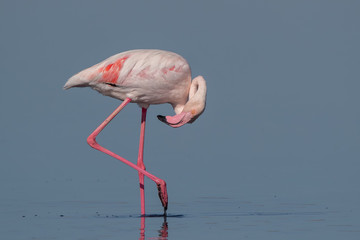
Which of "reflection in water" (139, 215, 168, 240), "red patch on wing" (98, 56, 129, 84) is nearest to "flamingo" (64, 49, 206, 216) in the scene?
"red patch on wing" (98, 56, 129, 84)

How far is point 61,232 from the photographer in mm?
9703

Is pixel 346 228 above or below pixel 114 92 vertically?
below

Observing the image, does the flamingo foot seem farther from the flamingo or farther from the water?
the water

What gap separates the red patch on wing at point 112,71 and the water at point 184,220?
1769 millimetres

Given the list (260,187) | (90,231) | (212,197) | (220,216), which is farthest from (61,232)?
(260,187)

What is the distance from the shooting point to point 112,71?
38.0 feet

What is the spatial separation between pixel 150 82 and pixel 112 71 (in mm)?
547

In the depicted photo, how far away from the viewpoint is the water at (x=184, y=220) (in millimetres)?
9547

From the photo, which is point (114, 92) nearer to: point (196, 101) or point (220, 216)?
point (196, 101)

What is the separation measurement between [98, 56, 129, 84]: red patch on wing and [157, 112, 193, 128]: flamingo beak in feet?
2.64

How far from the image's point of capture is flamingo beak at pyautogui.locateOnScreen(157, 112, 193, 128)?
38.0ft

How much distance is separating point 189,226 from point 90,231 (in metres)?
1.20

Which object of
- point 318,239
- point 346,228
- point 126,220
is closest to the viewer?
point 318,239

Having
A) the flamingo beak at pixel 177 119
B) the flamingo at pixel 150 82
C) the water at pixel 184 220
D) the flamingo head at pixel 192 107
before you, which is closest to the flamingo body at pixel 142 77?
the flamingo at pixel 150 82
